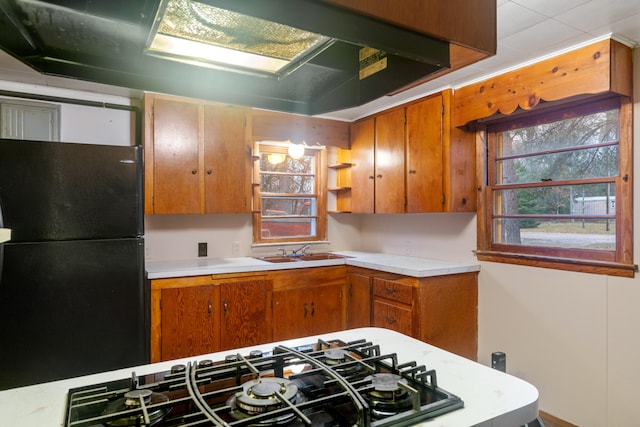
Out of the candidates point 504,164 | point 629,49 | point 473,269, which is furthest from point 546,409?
point 629,49

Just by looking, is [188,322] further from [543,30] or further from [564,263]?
[543,30]

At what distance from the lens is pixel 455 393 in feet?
2.80

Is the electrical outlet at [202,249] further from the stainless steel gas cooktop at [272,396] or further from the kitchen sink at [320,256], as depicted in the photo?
the stainless steel gas cooktop at [272,396]

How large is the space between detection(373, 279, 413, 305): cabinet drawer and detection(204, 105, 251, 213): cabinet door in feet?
4.03

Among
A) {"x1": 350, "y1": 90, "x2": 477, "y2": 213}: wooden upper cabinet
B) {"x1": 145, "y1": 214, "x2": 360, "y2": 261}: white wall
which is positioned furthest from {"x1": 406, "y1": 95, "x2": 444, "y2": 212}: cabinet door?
{"x1": 145, "y1": 214, "x2": 360, "y2": 261}: white wall

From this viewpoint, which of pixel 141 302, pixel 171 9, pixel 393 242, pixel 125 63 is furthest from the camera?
pixel 393 242

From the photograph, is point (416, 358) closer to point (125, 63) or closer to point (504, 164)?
point (125, 63)

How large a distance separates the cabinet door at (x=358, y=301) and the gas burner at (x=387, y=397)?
227 cm

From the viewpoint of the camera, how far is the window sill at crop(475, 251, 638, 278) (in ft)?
7.00

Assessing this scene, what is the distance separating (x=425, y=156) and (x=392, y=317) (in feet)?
4.15

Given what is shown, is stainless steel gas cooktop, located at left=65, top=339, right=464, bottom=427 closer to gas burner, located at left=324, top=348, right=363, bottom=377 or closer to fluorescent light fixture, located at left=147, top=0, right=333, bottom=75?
gas burner, located at left=324, top=348, right=363, bottom=377

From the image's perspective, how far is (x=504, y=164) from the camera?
2.83 m

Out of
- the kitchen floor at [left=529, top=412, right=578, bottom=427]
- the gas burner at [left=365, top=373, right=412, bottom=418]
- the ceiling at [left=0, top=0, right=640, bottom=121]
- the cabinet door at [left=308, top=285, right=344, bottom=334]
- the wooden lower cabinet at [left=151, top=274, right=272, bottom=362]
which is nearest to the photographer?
the gas burner at [left=365, top=373, right=412, bottom=418]

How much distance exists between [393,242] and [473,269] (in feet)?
3.17
